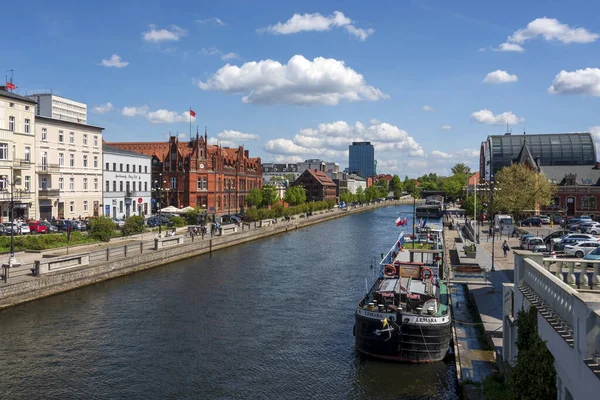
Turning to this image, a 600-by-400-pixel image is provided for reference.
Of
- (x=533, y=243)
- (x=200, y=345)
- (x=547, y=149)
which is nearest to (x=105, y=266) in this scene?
(x=200, y=345)

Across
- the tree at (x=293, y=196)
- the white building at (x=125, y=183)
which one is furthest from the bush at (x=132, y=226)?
the tree at (x=293, y=196)

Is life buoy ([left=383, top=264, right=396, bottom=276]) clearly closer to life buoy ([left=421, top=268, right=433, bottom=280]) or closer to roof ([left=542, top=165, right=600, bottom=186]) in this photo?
life buoy ([left=421, top=268, right=433, bottom=280])

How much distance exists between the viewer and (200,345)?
23.3m

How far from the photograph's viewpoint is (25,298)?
2869 centimetres

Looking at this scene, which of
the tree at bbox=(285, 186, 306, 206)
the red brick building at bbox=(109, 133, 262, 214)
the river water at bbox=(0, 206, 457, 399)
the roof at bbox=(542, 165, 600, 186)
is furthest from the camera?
the tree at bbox=(285, 186, 306, 206)

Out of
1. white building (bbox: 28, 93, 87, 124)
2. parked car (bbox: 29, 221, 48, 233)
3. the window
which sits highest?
white building (bbox: 28, 93, 87, 124)

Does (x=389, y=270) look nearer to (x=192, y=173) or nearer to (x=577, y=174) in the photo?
(x=192, y=173)

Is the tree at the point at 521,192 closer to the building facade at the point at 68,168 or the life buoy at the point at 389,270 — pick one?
the life buoy at the point at 389,270

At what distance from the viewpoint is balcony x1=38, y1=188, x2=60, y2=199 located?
5582cm

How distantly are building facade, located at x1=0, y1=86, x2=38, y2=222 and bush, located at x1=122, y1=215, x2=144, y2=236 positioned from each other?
1061 cm

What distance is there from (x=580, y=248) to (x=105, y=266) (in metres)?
36.5

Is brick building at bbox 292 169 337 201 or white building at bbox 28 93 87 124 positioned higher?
white building at bbox 28 93 87 124

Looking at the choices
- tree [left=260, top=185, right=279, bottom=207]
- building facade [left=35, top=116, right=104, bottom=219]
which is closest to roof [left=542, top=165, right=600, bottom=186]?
tree [left=260, top=185, right=279, bottom=207]

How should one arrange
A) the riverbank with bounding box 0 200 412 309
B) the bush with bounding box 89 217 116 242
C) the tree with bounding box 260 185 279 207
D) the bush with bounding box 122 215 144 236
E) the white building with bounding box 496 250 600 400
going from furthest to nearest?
the tree with bounding box 260 185 279 207 → the bush with bounding box 122 215 144 236 → the bush with bounding box 89 217 116 242 → the riverbank with bounding box 0 200 412 309 → the white building with bounding box 496 250 600 400
